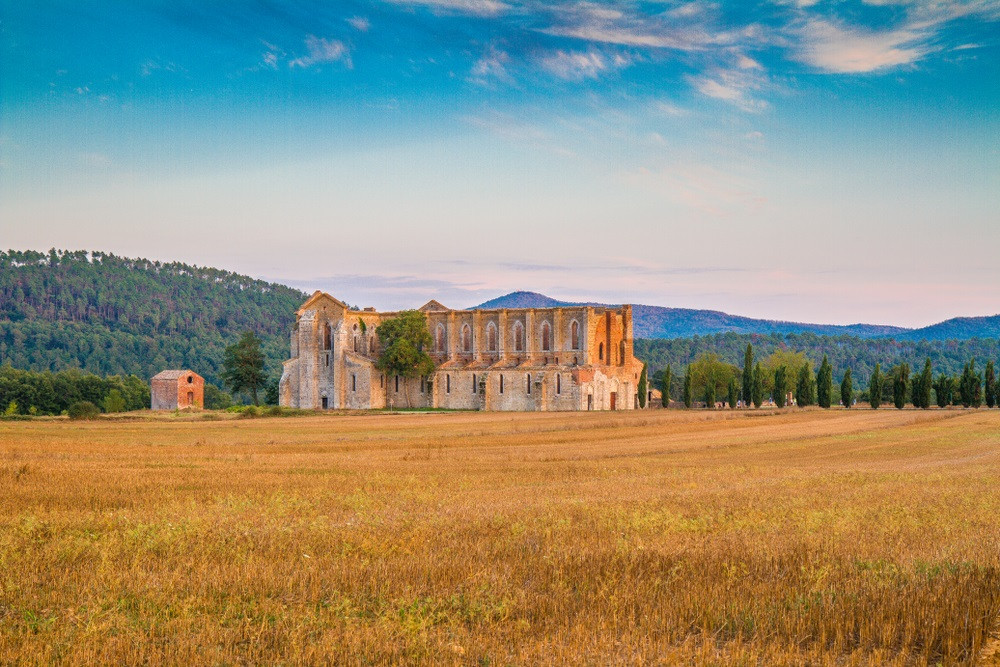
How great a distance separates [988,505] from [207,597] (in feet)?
53.1

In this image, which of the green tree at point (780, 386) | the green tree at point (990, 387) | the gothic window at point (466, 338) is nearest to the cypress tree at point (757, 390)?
the green tree at point (780, 386)

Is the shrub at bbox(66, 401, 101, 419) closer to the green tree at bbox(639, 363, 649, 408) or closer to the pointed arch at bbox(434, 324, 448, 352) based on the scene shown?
the pointed arch at bbox(434, 324, 448, 352)

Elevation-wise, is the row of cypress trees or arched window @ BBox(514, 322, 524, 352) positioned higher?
arched window @ BBox(514, 322, 524, 352)

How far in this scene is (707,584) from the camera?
1135cm

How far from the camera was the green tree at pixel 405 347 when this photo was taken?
94.1 m

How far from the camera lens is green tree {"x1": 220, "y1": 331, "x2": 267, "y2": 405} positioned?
94.9 m

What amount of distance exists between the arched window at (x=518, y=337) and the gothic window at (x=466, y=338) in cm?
539

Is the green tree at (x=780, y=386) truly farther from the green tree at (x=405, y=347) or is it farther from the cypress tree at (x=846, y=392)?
the green tree at (x=405, y=347)

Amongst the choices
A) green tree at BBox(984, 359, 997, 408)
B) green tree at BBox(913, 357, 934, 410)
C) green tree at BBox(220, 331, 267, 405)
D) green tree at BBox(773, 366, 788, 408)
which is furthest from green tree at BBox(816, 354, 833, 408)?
green tree at BBox(220, 331, 267, 405)

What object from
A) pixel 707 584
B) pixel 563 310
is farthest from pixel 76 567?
pixel 563 310

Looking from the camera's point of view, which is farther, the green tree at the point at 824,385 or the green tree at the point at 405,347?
the green tree at the point at 824,385

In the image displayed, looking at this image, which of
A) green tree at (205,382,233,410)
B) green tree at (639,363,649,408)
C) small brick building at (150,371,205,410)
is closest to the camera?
small brick building at (150,371,205,410)

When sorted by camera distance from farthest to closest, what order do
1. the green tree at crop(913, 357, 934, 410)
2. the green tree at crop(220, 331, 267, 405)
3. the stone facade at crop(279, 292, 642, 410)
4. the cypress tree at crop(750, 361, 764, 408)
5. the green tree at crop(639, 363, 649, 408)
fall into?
the green tree at crop(639, 363, 649, 408)
the cypress tree at crop(750, 361, 764, 408)
the green tree at crop(220, 331, 267, 405)
the green tree at crop(913, 357, 934, 410)
the stone facade at crop(279, 292, 642, 410)

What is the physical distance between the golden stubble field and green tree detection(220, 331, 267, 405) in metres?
69.2
